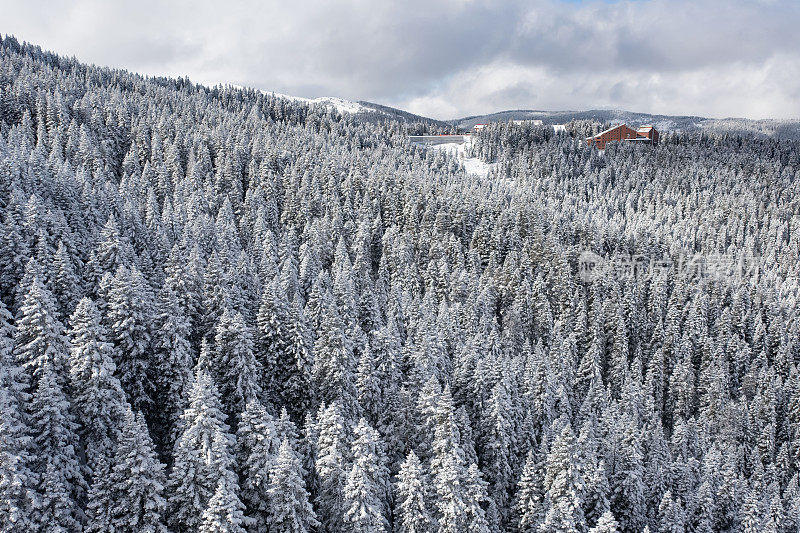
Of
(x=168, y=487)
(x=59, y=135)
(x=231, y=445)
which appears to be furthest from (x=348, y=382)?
(x=59, y=135)

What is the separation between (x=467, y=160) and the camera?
180m

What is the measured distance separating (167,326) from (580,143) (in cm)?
18614

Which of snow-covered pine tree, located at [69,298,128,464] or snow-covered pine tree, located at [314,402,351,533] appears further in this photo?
snow-covered pine tree, located at [314,402,351,533]

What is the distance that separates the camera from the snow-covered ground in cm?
16845

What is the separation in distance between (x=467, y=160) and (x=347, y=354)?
153109mm

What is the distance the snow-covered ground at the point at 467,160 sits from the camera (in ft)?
553

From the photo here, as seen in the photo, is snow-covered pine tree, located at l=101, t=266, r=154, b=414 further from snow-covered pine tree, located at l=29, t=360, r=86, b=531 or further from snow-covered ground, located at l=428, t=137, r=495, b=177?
snow-covered ground, located at l=428, t=137, r=495, b=177

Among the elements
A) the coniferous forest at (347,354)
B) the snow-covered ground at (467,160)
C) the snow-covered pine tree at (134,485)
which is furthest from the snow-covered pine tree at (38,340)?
the snow-covered ground at (467,160)

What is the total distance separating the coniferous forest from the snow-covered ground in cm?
5485

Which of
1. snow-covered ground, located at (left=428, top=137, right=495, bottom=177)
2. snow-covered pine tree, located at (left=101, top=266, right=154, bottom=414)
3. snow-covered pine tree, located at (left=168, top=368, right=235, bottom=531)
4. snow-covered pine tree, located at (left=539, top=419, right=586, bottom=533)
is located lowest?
snow-covered pine tree, located at (left=539, top=419, right=586, bottom=533)

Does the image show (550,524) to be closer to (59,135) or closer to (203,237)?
(203,237)

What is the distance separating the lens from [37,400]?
922 inches

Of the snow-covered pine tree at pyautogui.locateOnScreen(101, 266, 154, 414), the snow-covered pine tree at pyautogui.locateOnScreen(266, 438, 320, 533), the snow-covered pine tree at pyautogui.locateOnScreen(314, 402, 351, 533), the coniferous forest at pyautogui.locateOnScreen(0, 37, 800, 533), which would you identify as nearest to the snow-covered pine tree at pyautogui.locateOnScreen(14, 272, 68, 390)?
the coniferous forest at pyautogui.locateOnScreen(0, 37, 800, 533)

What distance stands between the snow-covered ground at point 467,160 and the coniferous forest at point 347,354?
54853 mm
